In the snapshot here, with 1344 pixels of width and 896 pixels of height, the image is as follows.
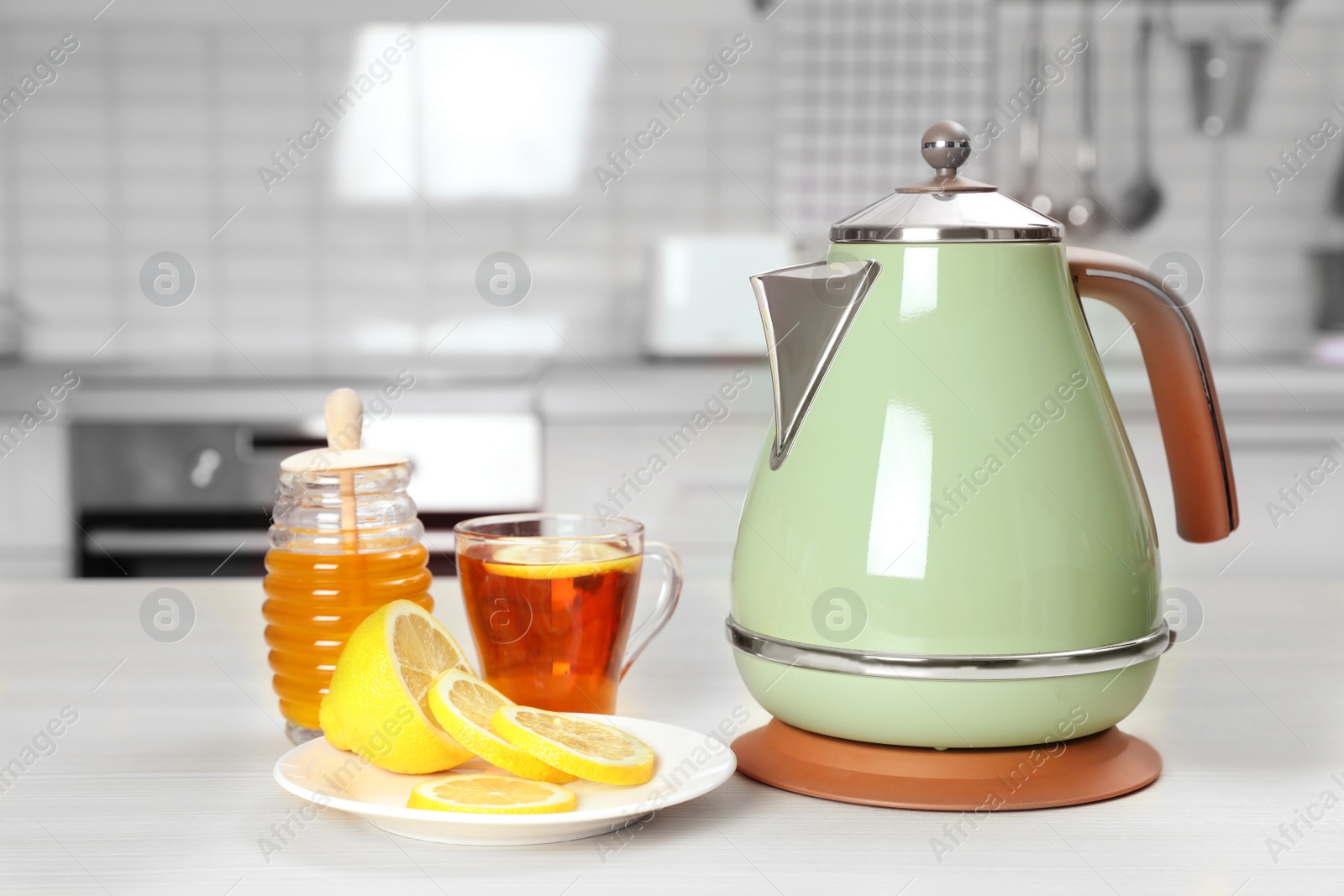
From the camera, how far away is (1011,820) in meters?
0.59

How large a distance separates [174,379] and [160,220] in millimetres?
773

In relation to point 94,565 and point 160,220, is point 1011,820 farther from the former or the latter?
point 160,220

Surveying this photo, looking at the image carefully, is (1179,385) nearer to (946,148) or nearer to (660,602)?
(946,148)

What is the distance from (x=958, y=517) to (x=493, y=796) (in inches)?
9.7

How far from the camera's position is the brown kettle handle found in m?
0.67

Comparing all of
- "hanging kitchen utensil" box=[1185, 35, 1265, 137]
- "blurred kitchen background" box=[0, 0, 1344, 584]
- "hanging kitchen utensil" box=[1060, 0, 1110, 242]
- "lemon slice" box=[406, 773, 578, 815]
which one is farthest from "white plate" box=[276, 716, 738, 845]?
"hanging kitchen utensil" box=[1185, 35, 1265, 137]

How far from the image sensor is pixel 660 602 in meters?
0.79

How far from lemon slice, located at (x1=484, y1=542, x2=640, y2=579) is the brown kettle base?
0.45 feet

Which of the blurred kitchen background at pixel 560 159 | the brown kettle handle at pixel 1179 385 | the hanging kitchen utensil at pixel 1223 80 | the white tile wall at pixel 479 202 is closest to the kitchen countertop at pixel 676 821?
the brown kettle handle at pixel 1179 385

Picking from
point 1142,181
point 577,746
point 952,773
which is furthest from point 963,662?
point 1142,181

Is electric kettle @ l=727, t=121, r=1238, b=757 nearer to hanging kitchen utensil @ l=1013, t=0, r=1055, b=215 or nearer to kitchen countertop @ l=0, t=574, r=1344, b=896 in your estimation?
kitchen countertop @ l=0, t=574, r=1344, b=896

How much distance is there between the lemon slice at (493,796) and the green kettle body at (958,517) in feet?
0.44

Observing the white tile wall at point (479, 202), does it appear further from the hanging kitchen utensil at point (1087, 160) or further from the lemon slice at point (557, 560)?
the lemon slice at point (557, 560)

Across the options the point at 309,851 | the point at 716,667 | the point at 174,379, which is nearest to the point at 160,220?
the point at 174,379
